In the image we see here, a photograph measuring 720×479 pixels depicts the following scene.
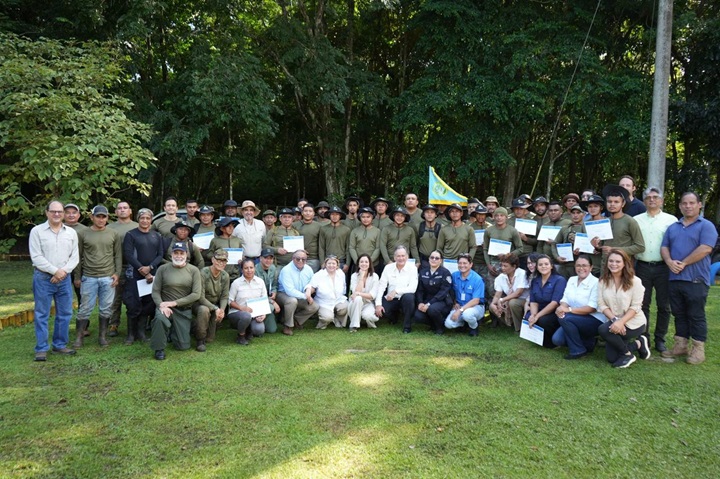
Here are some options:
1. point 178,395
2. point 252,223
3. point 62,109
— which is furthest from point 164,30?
point 178,395

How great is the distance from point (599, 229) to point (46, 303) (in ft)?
21.0

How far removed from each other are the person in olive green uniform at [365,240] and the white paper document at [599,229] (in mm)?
3014

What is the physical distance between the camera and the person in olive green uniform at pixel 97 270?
6.18 m

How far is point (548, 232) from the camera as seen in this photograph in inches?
280

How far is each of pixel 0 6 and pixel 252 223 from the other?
12885 millimetres

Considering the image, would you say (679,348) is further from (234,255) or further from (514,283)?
(234,255)

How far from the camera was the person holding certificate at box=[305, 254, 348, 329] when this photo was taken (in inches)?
287

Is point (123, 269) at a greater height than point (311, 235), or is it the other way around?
point (311, 235)

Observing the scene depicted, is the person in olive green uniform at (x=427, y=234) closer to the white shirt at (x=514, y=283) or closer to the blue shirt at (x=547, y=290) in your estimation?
the white shirt at (x=514, y=283)

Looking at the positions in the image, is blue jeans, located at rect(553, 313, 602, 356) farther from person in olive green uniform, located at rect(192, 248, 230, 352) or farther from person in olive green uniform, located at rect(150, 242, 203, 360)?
person in olive green uniform, located at rect(150, 242, 203, 360)

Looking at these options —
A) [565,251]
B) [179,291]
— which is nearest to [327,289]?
[179,291]

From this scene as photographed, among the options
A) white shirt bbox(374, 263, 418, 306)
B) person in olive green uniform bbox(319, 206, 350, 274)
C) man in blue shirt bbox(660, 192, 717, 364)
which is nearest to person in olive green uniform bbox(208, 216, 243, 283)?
person in olive green uniform bbox(319, 206, 350, 274)

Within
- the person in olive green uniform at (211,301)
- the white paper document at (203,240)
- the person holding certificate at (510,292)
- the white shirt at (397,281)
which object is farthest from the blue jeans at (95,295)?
the person holding certificate at (510,292)

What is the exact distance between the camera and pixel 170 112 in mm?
15016
